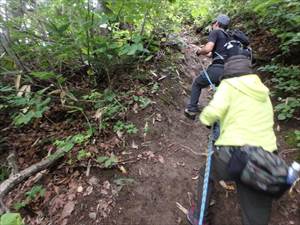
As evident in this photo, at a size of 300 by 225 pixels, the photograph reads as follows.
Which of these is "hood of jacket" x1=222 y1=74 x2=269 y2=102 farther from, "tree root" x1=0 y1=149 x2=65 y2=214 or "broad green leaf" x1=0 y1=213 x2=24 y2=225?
"tree root" x1=0 y1=149 x2=65 y2=214

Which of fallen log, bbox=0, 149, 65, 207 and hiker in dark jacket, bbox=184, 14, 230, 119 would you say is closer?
fallen log, bbox=0, 149, 65, 207

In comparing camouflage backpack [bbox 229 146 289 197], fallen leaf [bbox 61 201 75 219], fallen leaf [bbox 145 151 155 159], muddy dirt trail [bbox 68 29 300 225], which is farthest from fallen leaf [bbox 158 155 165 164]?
camouflage backpack [bbox 229 146 289 197]

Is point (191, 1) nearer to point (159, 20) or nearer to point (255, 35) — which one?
point (159, 20)

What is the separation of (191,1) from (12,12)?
12.7ft

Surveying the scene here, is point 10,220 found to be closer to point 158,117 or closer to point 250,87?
point 250,87

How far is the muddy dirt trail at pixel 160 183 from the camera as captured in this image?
364cm

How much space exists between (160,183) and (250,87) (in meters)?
2.04

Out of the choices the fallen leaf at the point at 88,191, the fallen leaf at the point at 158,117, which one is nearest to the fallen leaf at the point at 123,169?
the fallen leaf at the point at 88,191

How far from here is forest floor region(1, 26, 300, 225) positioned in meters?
3.66

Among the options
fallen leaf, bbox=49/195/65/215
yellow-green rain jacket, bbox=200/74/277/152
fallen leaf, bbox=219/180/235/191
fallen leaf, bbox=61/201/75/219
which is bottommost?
fallen leaf, bbox=49/195/65/215

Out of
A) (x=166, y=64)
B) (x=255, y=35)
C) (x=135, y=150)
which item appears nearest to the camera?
(x=135, y=150)

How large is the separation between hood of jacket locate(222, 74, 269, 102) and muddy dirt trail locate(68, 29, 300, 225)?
1737 mm

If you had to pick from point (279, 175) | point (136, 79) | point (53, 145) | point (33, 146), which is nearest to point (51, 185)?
point (53, 145)

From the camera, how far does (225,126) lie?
9.43 ft
